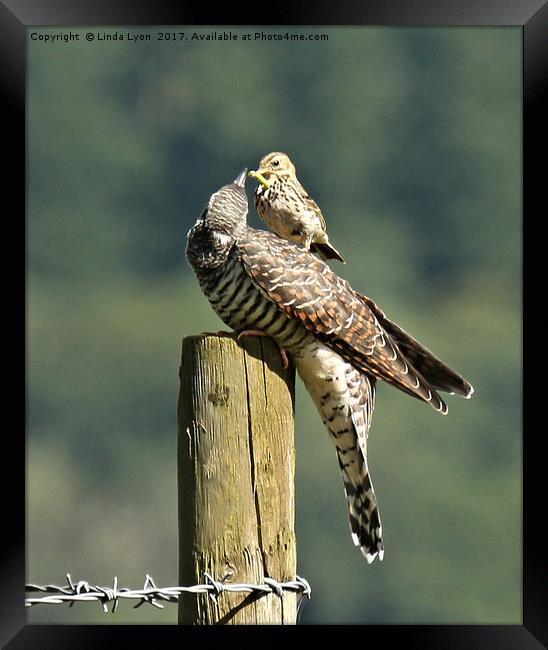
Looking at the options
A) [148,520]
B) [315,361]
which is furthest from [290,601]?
[148,520]

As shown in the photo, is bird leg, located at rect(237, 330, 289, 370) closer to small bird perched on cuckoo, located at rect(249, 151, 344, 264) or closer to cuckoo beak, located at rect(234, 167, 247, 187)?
cuckoo beak, located at rect(234, 167, 247, 187)

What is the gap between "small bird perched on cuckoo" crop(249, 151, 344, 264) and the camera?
683 cm

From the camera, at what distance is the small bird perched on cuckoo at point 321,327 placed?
521cm

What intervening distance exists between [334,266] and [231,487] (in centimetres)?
1981

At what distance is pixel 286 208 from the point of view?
22.4 ft

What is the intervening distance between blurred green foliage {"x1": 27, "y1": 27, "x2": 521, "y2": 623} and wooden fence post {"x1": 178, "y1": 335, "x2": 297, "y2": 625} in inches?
495

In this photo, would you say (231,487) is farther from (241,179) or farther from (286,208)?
(286,208)

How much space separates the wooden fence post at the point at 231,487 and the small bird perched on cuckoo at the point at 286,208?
2.42 meters

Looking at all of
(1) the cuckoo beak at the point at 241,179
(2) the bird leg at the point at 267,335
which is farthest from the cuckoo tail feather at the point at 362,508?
(1) the cuckoo beak at the point at 241,179

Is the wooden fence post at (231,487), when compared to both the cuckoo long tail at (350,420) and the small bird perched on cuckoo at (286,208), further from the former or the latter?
the small bird perched on cuckoo at (286,208)

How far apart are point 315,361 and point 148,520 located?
13.8m
